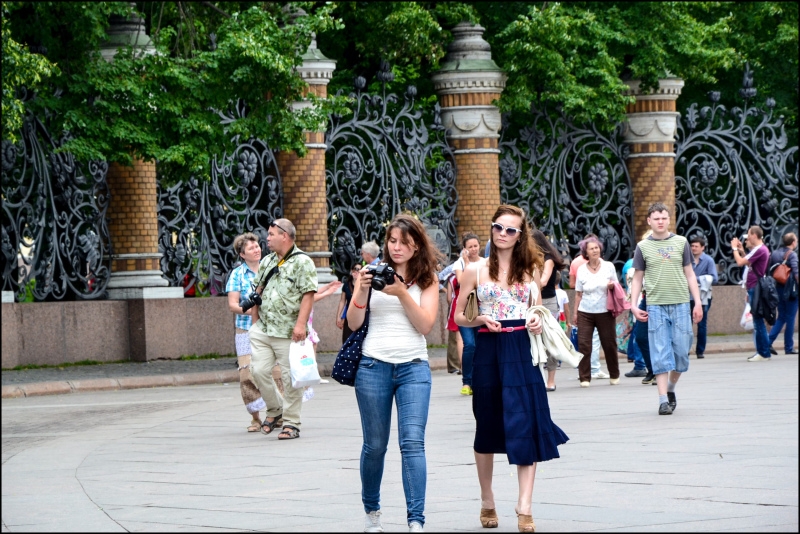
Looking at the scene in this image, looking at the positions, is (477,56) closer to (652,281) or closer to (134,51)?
(134,51)

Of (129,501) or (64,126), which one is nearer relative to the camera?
(129,501)

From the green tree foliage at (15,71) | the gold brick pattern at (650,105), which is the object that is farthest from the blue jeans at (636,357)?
the gold brick pattern at (650,105)

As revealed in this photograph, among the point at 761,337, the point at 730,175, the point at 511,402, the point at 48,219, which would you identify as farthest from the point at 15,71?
the point at 730,175

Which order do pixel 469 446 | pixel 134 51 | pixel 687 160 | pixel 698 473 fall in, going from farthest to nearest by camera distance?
pixel 687 160, pixel 134 51, pixel 469 446, pixel 698 473

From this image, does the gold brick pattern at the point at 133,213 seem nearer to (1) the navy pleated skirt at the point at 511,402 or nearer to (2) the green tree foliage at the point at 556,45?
(2) the green tree foliage at the point at 556,45

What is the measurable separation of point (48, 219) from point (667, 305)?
10.8 meters

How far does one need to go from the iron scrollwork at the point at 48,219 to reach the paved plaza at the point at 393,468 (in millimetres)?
4723

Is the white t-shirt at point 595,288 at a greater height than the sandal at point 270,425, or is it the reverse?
the white t-shirt at point 595,288

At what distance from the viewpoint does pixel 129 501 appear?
8.80m

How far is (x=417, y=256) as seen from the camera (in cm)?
759

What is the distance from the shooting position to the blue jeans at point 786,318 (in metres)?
21.1

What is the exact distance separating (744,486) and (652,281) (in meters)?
4.56

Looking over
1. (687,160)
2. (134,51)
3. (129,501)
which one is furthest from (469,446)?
(687,160)

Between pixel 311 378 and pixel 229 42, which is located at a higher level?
pixel 229 42
